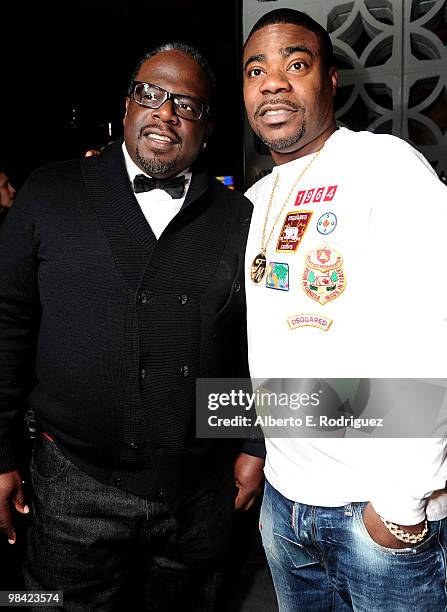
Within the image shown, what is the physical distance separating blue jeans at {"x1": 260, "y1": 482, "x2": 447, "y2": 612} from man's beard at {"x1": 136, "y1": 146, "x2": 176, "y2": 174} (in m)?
0.96

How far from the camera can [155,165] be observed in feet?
5.49

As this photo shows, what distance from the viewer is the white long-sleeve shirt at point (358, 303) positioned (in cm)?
123

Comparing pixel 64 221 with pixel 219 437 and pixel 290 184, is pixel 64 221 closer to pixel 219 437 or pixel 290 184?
pixel 290 184

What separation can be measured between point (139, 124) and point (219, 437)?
38.3 inches

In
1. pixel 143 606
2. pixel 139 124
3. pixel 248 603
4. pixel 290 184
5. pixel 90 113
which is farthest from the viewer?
pixel 90 113

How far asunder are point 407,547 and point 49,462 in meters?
1.00

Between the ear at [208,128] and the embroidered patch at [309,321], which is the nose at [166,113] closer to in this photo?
the ear at [208,128]

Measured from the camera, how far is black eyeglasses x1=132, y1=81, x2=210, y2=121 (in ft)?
5.54

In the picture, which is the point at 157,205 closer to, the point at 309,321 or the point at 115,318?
the point at 115,318

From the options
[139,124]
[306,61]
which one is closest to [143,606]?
[139,124]

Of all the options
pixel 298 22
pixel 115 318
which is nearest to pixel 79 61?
pixel 298 22

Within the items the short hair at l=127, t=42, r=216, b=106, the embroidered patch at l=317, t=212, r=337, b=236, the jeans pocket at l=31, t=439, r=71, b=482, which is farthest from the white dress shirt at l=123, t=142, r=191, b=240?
the jeans pocket at l=31, t=439, r=71, b=482

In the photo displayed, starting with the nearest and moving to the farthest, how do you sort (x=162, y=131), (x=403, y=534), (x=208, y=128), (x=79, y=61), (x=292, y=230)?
(x=403, y=534) < (x=292, y=230) < (x=162, y=131) < (x=208, y=128) < (x=79, y=61)

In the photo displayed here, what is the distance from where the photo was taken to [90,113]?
5.21 metres
